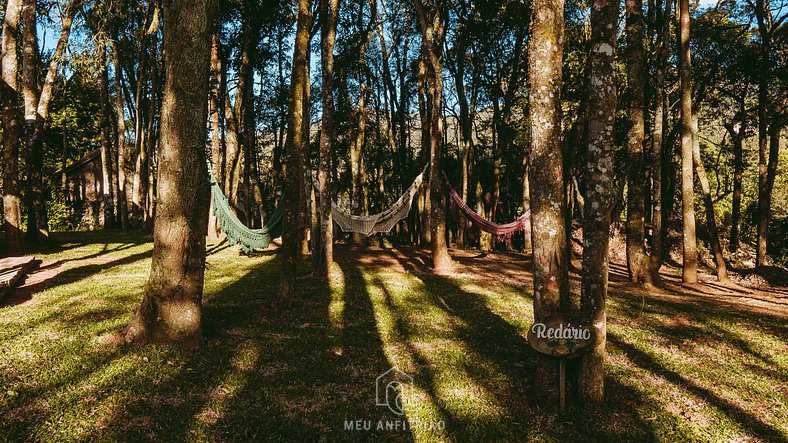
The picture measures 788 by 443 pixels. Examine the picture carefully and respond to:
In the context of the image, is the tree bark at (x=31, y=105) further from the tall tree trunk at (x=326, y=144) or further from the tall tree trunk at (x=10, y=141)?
the tall tree trunk at (x=326, y=144)

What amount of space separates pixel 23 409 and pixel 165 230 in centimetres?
142

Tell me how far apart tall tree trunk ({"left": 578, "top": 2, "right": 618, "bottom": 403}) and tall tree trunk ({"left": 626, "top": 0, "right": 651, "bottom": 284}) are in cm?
384

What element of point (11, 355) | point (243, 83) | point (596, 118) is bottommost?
point (11, 355)

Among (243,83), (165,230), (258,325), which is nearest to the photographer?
(165,230)

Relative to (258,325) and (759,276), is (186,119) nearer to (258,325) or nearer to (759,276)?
(258,325)

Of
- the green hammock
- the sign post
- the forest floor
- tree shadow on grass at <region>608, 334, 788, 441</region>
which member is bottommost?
tree shadow on grass at <region>608, 334, 788, 441</region>

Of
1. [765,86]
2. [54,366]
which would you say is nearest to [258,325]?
[54,366]

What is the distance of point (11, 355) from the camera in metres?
3.17

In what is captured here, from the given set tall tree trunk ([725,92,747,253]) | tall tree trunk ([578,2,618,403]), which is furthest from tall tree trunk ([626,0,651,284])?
tall tree trunk ([725,92,747,253])

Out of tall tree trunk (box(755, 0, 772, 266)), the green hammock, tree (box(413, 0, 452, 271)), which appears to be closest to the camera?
the green hammock

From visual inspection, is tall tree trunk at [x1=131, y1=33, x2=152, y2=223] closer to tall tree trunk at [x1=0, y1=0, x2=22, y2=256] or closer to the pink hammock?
tall tree trunk at [x1=0, y1=0, x2=22, y2=256]

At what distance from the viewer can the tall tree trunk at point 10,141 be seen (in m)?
7.08

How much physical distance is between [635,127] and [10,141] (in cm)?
978

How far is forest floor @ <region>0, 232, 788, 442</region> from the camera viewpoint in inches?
97.3
